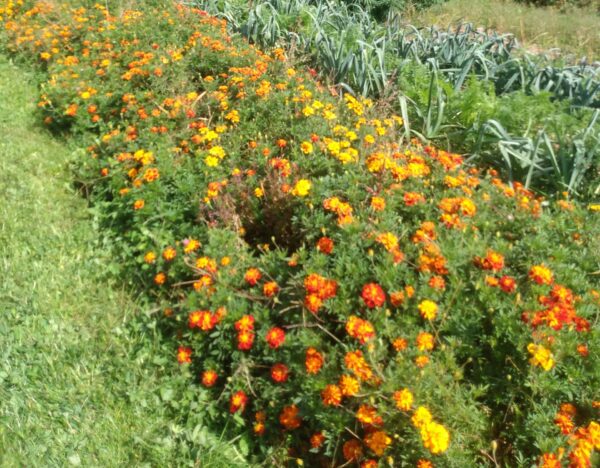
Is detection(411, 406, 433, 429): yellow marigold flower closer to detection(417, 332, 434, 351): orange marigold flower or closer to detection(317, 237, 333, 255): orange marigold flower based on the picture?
detection(417, 332, 434, 351): orange marigold flower

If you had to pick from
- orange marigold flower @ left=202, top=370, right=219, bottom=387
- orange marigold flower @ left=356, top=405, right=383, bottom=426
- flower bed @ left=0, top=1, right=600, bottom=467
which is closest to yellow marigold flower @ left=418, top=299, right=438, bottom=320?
flower bed @ left=0, top=1, right=600, bottom=467

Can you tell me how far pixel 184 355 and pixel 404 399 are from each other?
101 cm

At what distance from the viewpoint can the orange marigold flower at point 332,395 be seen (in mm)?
1685

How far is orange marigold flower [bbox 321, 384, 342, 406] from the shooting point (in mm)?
1685

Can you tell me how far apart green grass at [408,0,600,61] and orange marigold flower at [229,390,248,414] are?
6.64 metres

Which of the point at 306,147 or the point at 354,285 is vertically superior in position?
the point at 306,147

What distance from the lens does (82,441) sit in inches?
79.8

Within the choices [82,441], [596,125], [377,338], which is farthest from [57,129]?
[596,125]

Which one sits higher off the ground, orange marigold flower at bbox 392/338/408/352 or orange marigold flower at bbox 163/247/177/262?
orange marigold flower at bbox 392/338/408/352

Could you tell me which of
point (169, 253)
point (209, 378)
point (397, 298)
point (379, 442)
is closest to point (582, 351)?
point (397, 298)

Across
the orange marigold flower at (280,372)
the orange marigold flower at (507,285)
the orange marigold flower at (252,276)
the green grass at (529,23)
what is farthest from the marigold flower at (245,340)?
the green grass at (529,23)

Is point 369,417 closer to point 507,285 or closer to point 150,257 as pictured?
point 507,285

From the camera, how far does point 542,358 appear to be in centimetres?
170

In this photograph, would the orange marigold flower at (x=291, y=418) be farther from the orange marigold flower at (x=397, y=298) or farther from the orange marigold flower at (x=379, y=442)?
the orange marigold flower at (x=397, y=298)
